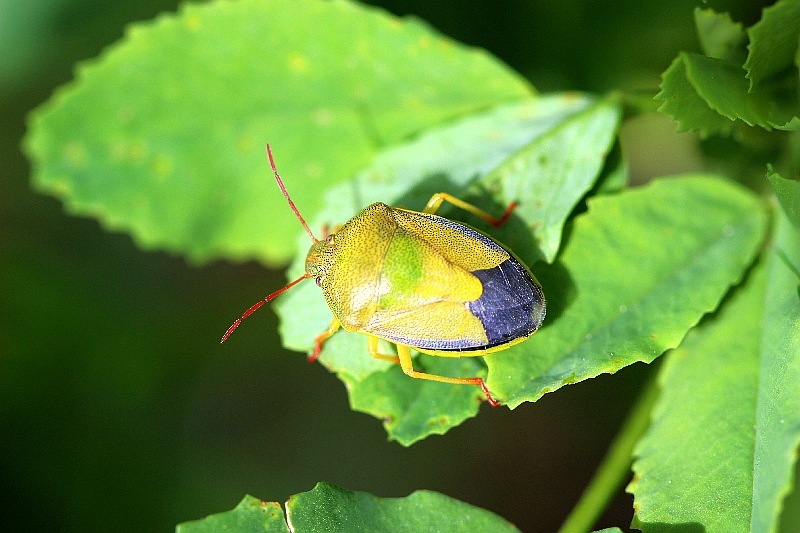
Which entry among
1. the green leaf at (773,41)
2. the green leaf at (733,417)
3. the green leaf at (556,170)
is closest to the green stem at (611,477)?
the green leaf at (733,417)

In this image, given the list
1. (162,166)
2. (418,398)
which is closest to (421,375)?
(418,398)

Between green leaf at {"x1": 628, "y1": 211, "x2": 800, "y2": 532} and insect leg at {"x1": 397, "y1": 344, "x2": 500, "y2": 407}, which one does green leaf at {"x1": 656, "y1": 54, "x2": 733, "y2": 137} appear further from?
insect leg at {"x1": 397, "y1": 344, "x2": 500, "y2": 407}

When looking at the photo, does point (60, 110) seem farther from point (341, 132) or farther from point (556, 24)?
point (556, 24)

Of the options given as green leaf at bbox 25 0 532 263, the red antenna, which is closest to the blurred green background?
green leaf at bbox 25 0 532 263

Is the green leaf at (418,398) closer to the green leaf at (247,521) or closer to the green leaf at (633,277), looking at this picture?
the green leaf at (633,277)

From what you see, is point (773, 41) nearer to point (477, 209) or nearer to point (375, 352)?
point (477, 209)

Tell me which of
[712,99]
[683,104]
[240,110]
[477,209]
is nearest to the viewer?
[712,99]
